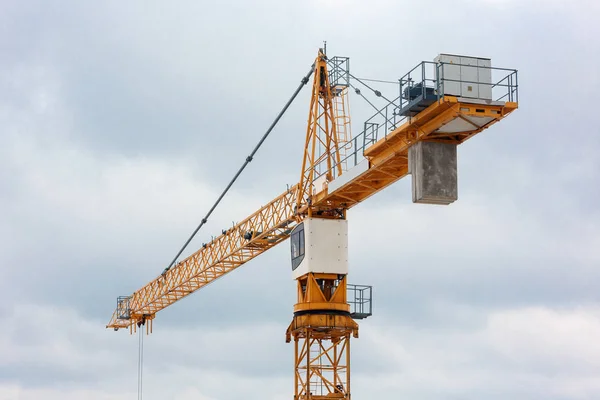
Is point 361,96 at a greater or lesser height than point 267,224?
greater

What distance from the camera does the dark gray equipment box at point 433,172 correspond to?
2034 inches

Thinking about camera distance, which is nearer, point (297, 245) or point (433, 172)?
point (433, 172)

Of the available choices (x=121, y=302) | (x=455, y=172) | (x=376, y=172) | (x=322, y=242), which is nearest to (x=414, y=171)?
(x=455, y=172)

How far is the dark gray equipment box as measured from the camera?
169ft

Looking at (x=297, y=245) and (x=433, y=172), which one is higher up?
(x=433, y=172)

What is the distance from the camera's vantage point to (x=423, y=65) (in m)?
50.0

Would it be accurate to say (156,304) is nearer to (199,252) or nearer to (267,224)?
(199,252)

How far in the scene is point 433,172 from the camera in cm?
5212

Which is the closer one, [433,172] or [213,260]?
[433,172]

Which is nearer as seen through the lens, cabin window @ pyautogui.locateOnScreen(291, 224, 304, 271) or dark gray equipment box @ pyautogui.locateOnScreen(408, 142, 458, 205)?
dark gray equipment box @ pyautogui.locateOnScreen(408, 142, 458, 205)

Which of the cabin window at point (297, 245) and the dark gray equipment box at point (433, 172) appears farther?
the cabin window at point (297, 245)

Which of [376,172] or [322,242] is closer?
[376,172]

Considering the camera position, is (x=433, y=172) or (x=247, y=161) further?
(x=247, y=161)

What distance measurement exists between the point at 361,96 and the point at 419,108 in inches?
559
